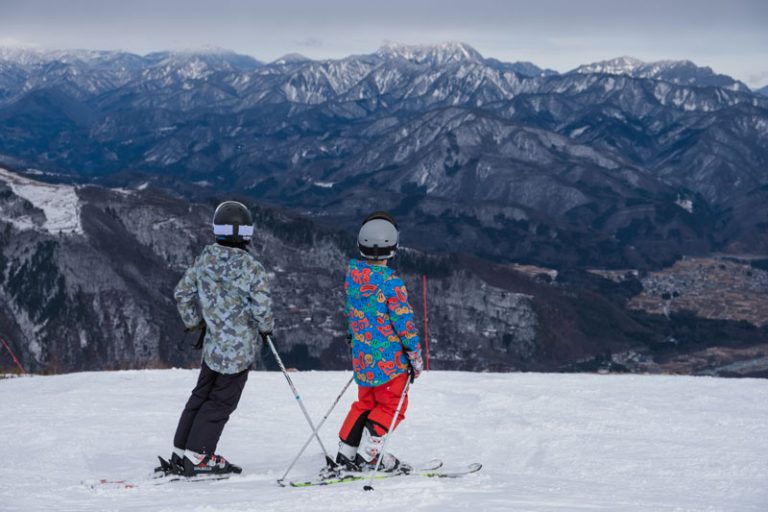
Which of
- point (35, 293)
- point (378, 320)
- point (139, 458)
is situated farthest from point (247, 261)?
point (35, 293)

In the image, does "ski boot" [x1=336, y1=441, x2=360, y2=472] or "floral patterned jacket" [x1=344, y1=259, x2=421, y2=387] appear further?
"ski boot" [x1=336, y1=441, x2=360, y2=472]

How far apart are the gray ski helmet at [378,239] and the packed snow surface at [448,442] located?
2362 mm

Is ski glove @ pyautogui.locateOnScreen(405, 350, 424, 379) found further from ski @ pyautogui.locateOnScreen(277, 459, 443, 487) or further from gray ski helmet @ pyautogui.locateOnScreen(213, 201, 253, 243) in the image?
gray ski helmet @ pyautogui.locateOnScreen(213, 201, 253, 243)

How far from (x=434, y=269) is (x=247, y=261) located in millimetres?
160309

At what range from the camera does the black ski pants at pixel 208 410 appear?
324 inches

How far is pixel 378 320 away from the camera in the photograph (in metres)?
8.05

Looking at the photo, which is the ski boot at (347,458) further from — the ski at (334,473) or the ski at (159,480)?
the ski at (159,480)

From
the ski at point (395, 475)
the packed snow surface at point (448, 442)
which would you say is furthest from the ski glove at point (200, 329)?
the ski at point (395, 475)

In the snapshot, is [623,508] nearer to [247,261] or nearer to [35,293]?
[247,261]

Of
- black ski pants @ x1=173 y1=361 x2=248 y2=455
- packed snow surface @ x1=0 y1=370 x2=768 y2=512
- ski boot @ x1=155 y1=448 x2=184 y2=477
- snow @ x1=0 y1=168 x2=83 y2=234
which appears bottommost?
packed snow surface @ x1=0 y1=370 x2=768 y2=512

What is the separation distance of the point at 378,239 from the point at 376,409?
1.89 meters

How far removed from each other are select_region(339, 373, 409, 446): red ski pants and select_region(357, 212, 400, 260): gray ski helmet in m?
1.35

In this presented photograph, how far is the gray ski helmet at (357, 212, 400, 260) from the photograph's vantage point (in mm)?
8031

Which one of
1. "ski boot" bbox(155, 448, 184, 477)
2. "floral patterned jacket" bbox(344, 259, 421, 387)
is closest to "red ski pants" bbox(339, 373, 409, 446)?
"floral patterned jacket" bbox(344, 259, 421, 387)
